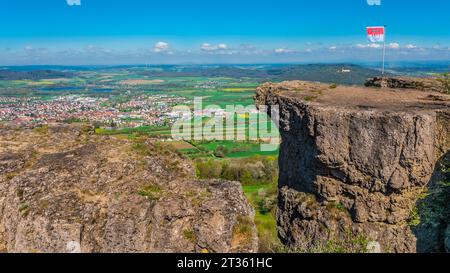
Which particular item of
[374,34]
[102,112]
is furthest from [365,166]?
[102,112]

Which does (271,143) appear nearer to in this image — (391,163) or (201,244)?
(391,163)

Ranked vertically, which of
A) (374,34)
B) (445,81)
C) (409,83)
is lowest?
(409,83)

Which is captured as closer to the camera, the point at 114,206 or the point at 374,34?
the point at 114,206

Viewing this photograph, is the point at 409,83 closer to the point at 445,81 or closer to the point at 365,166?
the point at 445,81

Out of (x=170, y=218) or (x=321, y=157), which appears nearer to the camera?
(x=170, y=218)

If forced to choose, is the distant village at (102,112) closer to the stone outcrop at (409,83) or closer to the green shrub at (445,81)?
the stone outcrop at (409,83)

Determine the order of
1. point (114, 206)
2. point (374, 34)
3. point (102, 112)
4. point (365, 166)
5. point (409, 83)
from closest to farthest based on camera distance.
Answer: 1. point (114, 206)
2. point (365, 166)
3. point (374, 34)
4. point (409, 83)
5. point (102, 112)
